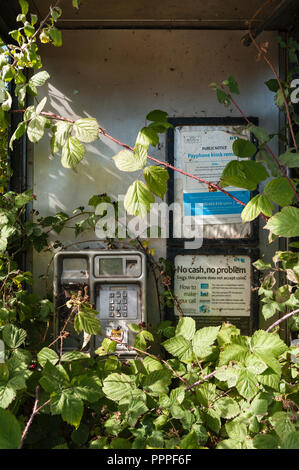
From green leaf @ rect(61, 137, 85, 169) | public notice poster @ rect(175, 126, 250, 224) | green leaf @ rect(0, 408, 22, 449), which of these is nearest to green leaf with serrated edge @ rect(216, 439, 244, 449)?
green leaf @ rect(0, 408, 22, 449)

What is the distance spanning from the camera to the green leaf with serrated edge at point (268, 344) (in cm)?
128

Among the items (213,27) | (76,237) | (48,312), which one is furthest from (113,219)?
(213,27)

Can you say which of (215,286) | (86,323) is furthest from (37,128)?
(215,286)

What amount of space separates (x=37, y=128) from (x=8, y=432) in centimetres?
110

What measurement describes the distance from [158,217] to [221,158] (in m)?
0.57

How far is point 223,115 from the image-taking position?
99.1 inches

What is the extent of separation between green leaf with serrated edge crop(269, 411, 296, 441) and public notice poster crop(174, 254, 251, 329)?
1.19 metres

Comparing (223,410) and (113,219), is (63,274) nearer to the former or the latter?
(113,219)

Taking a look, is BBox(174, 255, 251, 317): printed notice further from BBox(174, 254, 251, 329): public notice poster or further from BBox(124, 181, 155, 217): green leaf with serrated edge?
BBox(124, 181, 155, 217): green leaf with serrated edge

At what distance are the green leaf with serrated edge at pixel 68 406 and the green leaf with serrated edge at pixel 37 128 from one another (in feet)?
3.20

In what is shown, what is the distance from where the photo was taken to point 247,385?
4.10ft

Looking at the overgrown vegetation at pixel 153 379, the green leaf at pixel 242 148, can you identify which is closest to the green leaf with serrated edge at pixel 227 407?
the overgrown vegetation at pixel 153 379

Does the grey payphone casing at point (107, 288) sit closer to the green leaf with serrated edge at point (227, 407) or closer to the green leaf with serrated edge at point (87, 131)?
the green leaf with serrated edge at point (227, 407)
